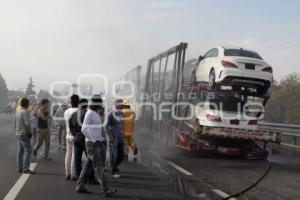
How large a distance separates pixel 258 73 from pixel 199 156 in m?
3.07

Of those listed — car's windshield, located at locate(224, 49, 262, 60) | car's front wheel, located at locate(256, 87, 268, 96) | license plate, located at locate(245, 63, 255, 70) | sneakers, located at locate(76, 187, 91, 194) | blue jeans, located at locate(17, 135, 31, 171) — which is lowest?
sneakers, located at locate(76, 187, 91, 194)

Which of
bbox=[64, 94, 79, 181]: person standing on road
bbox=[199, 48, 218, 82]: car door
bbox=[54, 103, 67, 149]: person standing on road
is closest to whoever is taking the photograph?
bbox=[64, 94, 79, 181]: person standing on road

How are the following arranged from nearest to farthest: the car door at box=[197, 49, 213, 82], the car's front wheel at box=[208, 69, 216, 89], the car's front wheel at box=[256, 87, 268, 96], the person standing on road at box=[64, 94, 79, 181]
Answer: the person standing on road at box=[64, 94, 79, 181] → the car's front wheel at box=[256, 87, 268, 96] → the car's front wheel at box=[208, 69, 216, 89] → the car door at box=[197, 49, 213, 82]

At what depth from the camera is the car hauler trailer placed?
1471 cm

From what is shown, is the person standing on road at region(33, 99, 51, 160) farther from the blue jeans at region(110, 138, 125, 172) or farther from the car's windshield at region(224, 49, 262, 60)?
the car's windshield at region(224, 49, 262, 60)

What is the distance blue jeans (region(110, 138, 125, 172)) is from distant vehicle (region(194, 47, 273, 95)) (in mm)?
4410

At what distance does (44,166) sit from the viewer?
12180mm

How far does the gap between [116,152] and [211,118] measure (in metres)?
4.25

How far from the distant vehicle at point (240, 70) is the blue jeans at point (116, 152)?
441cm

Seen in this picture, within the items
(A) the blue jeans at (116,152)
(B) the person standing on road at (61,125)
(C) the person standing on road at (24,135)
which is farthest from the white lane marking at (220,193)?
(B) the person standing on road at (61,125)

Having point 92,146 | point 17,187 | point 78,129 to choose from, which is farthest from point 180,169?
point 17,187

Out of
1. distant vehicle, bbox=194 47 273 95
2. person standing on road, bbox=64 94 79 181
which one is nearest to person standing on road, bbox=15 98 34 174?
person standing on road, bbox=64 94 79 181

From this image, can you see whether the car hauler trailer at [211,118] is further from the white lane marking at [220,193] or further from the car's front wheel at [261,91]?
the white lane marking at [220,193]

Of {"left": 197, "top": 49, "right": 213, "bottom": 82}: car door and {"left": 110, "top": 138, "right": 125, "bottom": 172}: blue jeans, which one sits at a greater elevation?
{"left": 197, "top": 49, "right": 213, "bottom": 82}: car door
